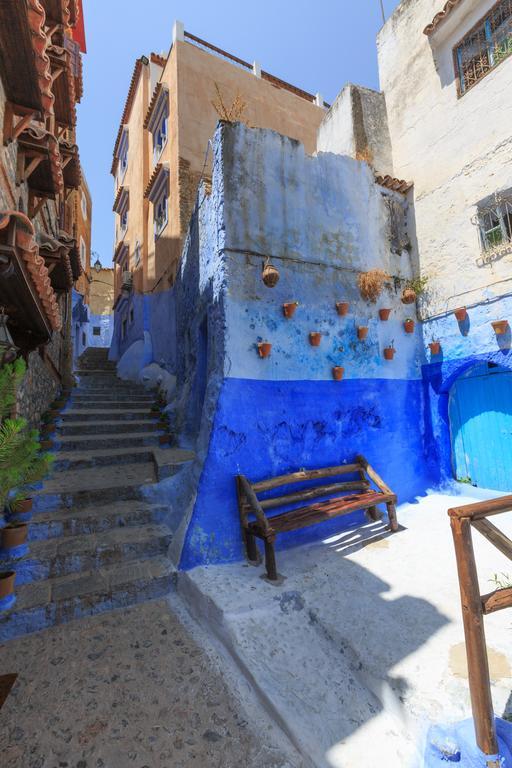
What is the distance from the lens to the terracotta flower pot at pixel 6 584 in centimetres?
403

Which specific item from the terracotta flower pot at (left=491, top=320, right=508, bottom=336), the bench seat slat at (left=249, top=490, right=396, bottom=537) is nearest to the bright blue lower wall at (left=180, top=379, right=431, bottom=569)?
the bench seat slat at (left=249, top=490, right=396, bottom=537)

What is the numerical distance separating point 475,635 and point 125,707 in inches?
112

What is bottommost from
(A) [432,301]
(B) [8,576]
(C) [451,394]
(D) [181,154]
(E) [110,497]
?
(B) [8,576]

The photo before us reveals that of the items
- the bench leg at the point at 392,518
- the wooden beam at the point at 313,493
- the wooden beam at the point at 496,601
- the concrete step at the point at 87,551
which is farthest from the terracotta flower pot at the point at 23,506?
the bench leg at the point at 392,518

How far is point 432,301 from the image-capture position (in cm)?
784

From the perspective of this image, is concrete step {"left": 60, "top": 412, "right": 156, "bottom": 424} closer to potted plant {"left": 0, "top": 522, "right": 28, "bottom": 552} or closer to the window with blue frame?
potted plant {"left": 0, "top": 522, "right": 28, "bottom": 552}

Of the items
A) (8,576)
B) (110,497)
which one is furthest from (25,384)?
(8,576)

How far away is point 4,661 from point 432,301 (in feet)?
28.8

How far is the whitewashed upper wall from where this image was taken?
6750 millimetres

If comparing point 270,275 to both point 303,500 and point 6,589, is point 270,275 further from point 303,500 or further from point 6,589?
point 6,589

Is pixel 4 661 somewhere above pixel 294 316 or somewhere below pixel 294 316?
below

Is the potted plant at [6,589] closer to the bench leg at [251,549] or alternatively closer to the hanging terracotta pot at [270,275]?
the bench leg at [251,549]

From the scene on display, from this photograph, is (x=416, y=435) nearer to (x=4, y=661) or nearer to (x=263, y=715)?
(x=263, y=715)

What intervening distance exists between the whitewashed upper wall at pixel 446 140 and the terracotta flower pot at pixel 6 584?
838 centimetres
